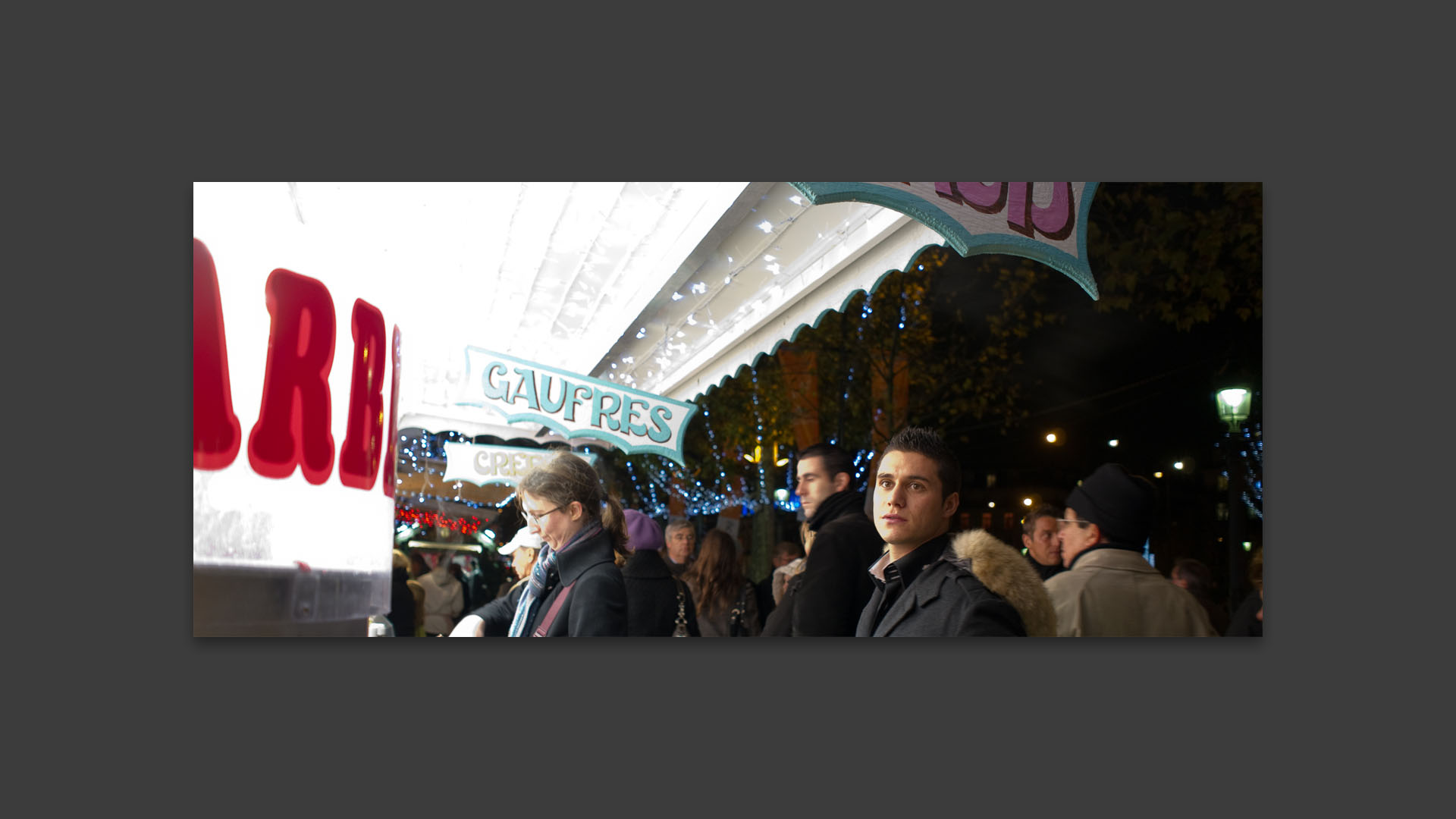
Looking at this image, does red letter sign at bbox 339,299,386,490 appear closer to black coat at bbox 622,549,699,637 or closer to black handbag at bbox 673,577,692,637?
black coat at bbox 622,549,699,637

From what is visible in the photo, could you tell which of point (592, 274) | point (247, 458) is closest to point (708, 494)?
point (592, 274)

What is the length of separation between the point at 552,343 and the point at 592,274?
1.06 feet

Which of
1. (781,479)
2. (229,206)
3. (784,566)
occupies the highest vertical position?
(229,206)

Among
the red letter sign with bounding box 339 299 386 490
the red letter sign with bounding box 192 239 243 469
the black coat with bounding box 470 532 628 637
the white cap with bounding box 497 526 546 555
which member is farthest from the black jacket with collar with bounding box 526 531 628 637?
the red letter sign with bounding box 339 299 386 490

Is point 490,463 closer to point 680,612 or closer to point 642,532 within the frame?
point 642,532

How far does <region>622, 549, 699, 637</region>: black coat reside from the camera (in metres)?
4.52

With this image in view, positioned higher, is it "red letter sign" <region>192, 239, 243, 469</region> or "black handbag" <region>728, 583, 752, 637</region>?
"red letter sign" <region>192, 239, 243, 469</region>

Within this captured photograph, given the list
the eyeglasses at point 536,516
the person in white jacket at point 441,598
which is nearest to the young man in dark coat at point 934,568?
the eyeglasses at point 536,516

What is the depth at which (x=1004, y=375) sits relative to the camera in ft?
15.2

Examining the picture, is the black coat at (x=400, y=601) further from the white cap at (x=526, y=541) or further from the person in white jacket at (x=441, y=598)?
the white cap at (x=526, y=541)

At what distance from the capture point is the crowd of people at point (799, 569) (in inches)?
175

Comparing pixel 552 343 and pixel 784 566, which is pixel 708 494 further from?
pixel 552 343

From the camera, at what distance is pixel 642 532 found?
178 inches

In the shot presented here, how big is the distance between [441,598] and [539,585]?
1.29 feet
